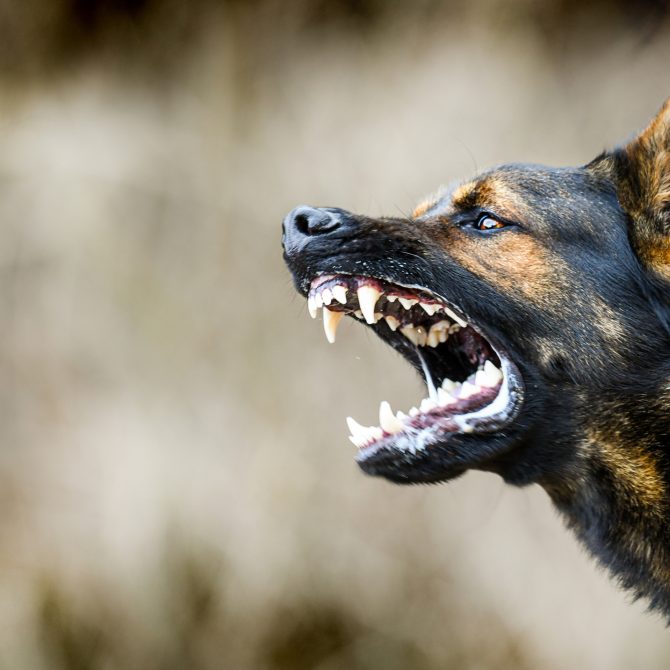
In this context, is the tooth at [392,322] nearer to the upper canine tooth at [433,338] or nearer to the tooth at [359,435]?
the upper canine tooth at [433,338]

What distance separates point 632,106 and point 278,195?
152 centimetres

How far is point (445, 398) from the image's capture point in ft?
7.75

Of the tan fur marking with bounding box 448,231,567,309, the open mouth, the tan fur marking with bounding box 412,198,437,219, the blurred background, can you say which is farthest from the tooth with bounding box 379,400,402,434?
the blurred background

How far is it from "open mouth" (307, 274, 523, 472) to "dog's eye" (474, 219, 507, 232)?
24 cm

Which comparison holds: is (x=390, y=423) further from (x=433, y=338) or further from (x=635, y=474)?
(x=635, y=474)

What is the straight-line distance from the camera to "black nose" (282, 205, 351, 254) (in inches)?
91.0

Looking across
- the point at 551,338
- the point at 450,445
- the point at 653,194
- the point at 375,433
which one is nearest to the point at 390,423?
the point at 375,433

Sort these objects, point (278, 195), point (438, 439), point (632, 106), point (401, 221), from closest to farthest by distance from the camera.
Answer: point (438, 439), point (401, 221), point (632, 106), point (278, 195)

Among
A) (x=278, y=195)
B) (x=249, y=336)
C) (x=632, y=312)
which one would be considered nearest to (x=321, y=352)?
(x=249, y=336)

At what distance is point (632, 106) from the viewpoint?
3.76 metres

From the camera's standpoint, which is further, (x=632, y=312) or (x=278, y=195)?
(x=278, y=195)

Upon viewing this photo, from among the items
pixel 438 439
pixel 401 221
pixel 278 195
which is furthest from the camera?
pixel 278 195

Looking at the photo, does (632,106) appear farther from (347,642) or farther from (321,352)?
(347,642)

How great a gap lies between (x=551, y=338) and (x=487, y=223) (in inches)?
13.9
